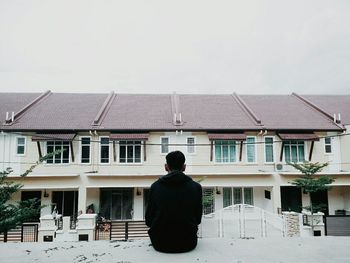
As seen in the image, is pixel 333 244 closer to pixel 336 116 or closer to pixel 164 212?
pixel 164 212

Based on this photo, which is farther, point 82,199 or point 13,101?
point 13,101

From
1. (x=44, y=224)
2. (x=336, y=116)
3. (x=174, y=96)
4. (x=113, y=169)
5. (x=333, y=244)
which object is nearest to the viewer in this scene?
(x=333, y=244)

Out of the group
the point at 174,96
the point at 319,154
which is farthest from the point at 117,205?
the point at 319,154

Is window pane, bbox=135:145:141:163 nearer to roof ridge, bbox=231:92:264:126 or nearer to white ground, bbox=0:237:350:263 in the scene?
roof ridge, bbox=231:92:264:126

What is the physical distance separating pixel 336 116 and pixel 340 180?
185 inches

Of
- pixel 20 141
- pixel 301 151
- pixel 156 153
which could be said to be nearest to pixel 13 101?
pixel 20 141

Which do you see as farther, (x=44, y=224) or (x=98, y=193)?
(x=98, y=193)

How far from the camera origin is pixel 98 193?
1777cm

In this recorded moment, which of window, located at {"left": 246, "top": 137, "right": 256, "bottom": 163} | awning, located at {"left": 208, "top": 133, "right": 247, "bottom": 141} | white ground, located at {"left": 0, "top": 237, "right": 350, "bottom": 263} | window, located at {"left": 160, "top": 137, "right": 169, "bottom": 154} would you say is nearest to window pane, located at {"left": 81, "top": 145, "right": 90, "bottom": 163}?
window, located at {"left": 160, "top": 137, "right": 169, "bottom": 154}

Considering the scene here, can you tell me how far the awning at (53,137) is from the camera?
53.2 feet

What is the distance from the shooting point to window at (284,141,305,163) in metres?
17.8

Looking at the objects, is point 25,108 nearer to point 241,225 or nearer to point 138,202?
point 138,202

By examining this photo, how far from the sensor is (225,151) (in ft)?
57.8

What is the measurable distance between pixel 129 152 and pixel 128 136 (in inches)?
42.0
